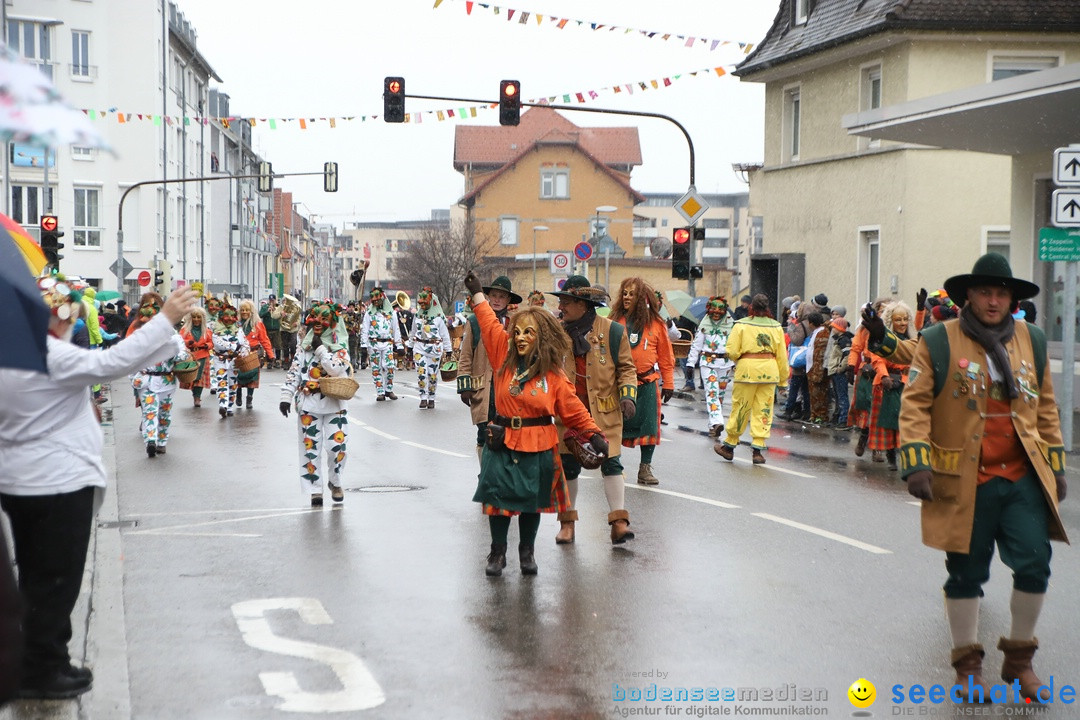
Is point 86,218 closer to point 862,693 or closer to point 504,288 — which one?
point 504,288

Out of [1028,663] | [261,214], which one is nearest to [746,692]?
[1028,663]

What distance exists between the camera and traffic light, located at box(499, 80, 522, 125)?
24.3 meters

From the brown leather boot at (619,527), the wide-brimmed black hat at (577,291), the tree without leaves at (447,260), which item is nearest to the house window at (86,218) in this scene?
the tree without leaves at (447,260)

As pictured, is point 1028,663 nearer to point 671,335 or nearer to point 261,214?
point 671,335

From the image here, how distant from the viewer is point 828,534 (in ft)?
32.0

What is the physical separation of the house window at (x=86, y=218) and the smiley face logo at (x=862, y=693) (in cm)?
5337

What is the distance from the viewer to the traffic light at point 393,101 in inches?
961

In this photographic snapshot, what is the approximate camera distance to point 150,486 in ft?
42.2

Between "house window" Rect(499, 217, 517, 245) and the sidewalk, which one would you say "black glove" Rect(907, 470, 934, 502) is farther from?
"house window" Rect(499, 217, 517, 245)

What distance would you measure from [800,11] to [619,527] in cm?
2353

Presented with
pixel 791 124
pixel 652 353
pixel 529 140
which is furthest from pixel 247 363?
pixel 529 140

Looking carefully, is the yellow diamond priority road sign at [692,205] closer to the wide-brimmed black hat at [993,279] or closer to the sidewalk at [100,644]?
the sidewalk at [100,644]

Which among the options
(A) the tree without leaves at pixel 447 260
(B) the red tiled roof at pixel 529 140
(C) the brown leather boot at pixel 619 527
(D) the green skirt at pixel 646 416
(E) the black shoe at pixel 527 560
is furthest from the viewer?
(B) the red tiled roof at pixel 529 140

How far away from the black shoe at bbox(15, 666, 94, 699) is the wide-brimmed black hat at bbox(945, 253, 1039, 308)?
13.1 ft
